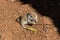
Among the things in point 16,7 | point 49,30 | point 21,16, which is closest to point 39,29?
point 49,30

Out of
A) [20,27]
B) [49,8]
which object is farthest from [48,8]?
[20,27]

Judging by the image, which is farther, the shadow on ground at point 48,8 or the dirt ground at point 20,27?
the shadow on ground at point 48,8

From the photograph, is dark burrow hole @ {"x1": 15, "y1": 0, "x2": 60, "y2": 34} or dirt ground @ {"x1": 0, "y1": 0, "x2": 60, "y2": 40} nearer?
dirt ground @ {"x1": 0, "y1": 0, "x2": 60, "y2": 40}

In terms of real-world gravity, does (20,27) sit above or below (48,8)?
below

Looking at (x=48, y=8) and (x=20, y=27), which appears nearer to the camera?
(x=20, y=27)

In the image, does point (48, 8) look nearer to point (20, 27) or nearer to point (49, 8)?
point (49, 8)

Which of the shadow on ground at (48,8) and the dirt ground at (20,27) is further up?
the shadow on ground at (48,8)
